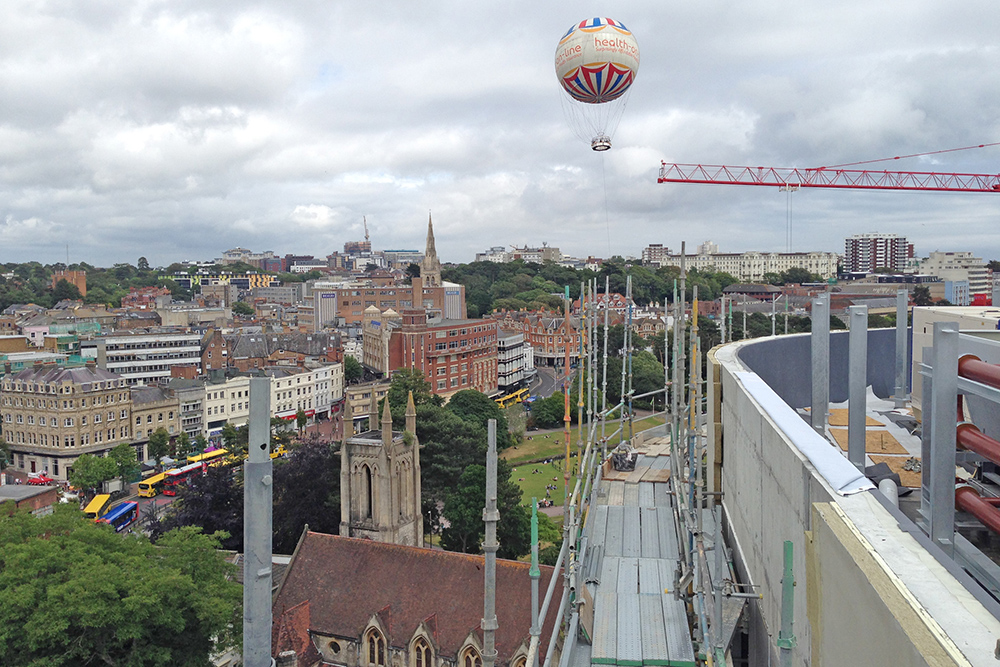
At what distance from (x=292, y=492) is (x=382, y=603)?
1043 centimetres

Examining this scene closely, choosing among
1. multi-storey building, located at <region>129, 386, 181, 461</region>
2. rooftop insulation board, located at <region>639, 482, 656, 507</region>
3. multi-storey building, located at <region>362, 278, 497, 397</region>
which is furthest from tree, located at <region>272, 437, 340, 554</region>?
multi-storey building, located at <region>362, 278, 497, 397</region>

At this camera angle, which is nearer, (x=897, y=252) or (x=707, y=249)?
(x=897, y=252)

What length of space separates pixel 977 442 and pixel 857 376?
55.7 inches

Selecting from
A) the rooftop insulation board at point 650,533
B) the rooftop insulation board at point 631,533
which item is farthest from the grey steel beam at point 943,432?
the rooftop insulation board at point 631,533

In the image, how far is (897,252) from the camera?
135500 mm

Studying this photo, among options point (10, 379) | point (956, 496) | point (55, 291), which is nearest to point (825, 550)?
point (956, 496)

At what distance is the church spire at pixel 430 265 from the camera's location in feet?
272

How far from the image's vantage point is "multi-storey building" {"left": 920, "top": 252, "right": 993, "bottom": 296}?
8894cm

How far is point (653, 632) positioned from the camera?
28.8ft

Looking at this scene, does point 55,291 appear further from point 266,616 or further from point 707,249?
point 707,249

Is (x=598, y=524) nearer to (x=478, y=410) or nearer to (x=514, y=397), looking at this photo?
(x=478, y=410)

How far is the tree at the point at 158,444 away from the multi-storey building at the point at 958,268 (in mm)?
81781

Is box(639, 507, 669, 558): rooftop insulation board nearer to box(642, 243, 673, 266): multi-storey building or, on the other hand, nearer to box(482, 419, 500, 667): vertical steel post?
box(482, 419, 500, 667): vertical steel post

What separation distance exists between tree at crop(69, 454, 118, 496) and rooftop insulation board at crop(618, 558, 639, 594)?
3083 cm
